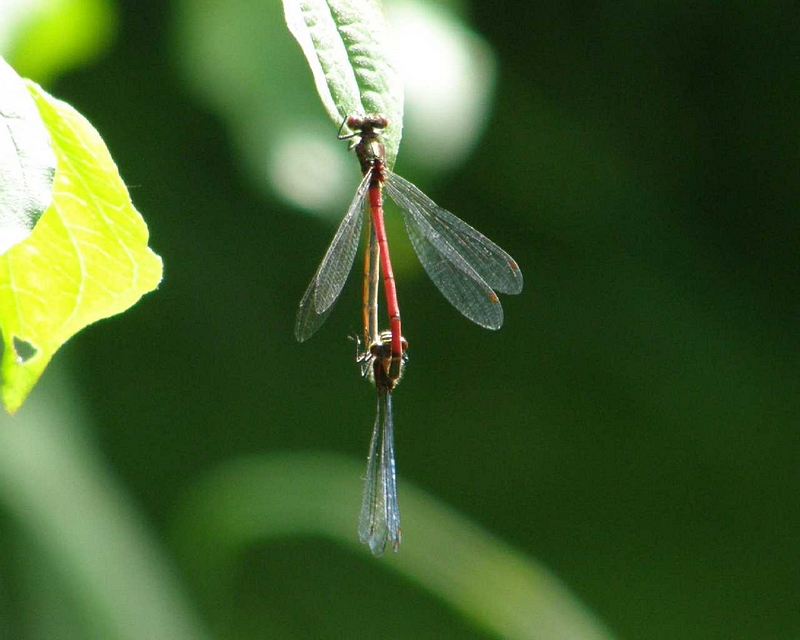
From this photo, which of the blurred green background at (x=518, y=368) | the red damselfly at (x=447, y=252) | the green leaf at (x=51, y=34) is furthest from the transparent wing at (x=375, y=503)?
the blurred green background at (x=518, y=368)

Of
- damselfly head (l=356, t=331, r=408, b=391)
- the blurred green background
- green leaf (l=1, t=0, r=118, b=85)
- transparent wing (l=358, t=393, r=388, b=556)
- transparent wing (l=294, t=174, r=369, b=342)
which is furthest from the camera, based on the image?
the blurred green background

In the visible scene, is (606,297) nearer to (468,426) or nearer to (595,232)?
(595,232)

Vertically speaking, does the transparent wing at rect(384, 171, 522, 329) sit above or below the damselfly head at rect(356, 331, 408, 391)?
above

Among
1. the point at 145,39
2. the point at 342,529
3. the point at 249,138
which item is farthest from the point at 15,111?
the point at 145,39

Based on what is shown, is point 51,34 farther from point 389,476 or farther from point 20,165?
point 20,165

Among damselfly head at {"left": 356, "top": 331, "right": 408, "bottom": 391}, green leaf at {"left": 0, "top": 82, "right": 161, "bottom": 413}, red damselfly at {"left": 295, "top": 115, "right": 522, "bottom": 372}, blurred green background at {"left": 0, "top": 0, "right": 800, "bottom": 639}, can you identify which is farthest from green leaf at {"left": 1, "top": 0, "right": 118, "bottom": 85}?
blurred green background at {"left": 0, "top": 0, "right": 800, "bottom": 639}

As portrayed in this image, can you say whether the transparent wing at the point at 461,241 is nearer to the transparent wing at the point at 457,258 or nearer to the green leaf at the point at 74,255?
the transparent wing at the point at 457,258

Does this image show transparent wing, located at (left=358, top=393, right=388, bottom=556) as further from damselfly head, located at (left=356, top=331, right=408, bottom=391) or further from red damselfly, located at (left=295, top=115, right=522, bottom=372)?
red damselfly, located at (left=295, top=115, right=522, bottom=372)

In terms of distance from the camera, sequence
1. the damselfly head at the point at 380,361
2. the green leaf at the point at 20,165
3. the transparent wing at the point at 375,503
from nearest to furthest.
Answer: the green leaf at the point at 20,165, the damselfly head at the point at 380,361, the transparent wing at the point at 375,503
